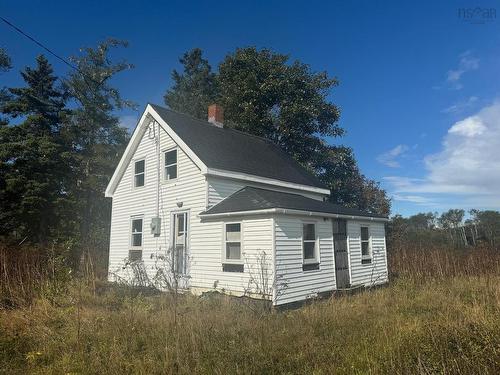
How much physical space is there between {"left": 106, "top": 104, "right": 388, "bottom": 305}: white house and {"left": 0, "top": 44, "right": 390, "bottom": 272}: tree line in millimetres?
8153

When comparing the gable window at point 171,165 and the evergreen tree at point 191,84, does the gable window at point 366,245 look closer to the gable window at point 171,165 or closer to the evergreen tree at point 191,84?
the gable window at point 171,165

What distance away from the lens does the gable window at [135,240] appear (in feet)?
54.4

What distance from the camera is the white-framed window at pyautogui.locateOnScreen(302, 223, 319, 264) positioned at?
12.5 meters

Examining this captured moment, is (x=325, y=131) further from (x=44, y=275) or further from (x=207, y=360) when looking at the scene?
(x=207, y=360)

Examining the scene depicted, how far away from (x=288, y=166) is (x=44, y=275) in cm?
1268

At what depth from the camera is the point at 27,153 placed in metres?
24.3

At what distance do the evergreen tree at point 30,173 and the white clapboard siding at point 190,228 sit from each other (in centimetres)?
857

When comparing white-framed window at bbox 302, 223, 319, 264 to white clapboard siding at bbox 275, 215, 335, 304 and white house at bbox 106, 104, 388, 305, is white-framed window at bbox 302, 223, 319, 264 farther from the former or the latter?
white clapboard siding at bbox 275, 215, 335, 304

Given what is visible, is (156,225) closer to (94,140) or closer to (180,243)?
(180,243)

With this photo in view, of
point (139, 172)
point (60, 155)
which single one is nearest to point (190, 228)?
point (139, 172)

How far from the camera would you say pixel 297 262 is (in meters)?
11.8

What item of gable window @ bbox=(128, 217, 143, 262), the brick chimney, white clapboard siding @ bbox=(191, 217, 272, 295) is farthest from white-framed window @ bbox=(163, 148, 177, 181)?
the brick chimney

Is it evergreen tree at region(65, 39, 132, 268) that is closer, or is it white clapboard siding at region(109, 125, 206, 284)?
white clapboard siding at region(109, 125, 206, 284)

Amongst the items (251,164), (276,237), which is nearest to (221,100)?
(251,164)
